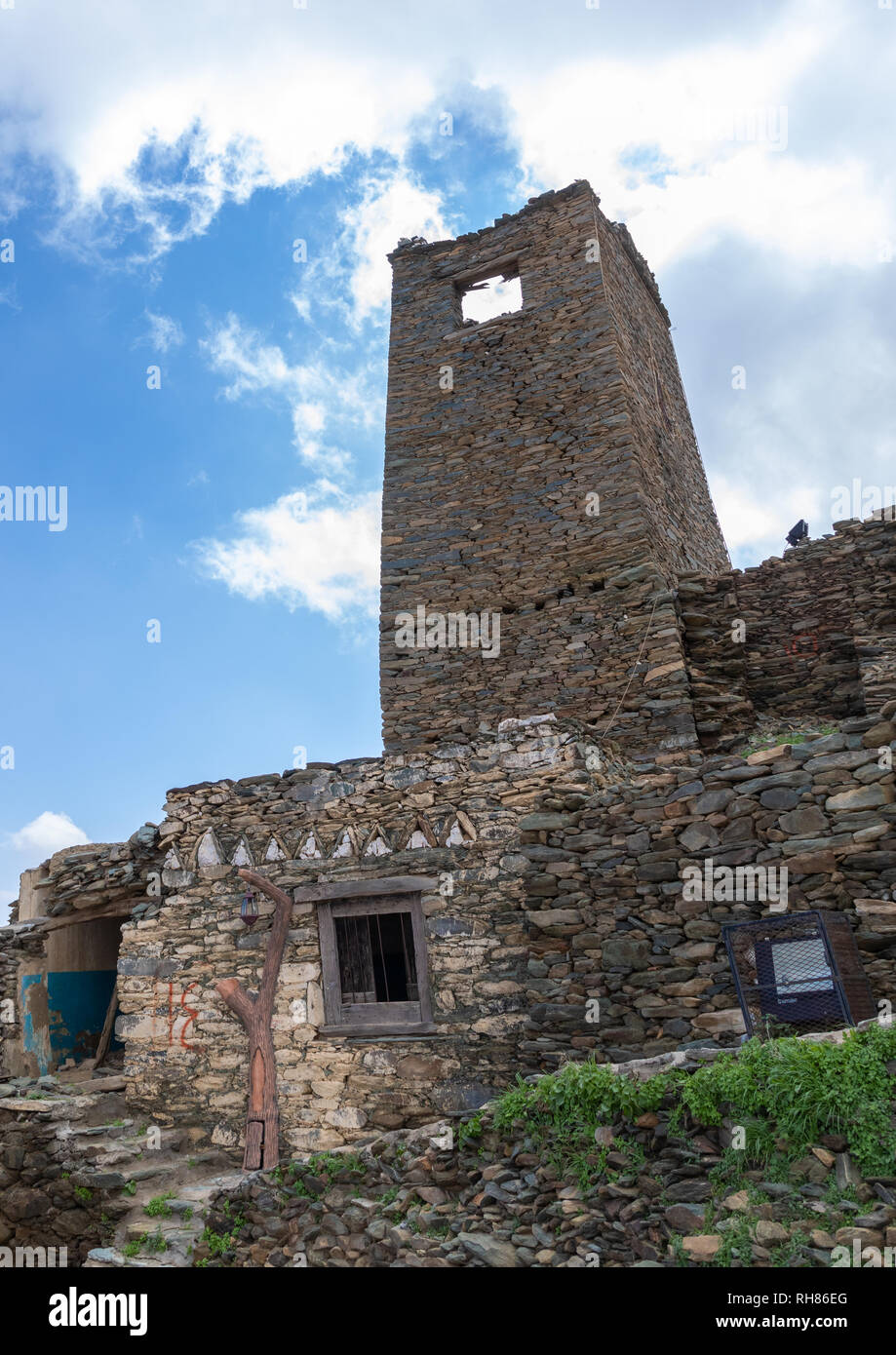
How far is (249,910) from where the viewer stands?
8.02m

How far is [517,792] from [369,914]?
72.0 inches

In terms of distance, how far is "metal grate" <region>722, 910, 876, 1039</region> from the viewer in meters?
5.00

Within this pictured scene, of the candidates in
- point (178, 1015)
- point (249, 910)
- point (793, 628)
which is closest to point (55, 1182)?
point (178, 1015)

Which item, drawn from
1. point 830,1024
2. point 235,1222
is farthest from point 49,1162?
point 830,1024

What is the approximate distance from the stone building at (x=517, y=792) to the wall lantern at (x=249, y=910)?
123 millimetres

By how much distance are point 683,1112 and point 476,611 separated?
7.40m

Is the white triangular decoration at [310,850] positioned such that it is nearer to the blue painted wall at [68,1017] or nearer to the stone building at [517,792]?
the stone building at [517,792]

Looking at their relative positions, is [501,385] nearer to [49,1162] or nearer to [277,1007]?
[277,1007]

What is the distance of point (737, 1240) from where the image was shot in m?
3.74

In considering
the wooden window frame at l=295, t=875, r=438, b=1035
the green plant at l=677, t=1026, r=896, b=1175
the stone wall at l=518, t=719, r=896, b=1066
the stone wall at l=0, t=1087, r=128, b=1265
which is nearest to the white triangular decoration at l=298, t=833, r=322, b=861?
the wooden window frame at l=295, t=875, r=438, b=1035

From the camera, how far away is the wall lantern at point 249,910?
7.86m

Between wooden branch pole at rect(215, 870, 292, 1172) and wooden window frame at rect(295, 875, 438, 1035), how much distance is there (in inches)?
13.0

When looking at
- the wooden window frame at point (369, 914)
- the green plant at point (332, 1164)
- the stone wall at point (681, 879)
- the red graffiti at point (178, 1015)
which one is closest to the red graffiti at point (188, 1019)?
the red graffiti at point (178, 1015)
